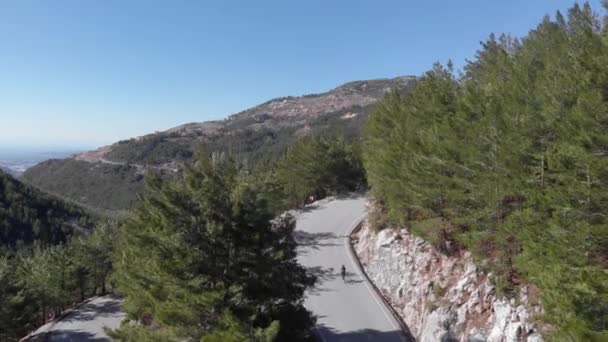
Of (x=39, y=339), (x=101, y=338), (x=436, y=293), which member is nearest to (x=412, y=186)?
(x=436, y=293)

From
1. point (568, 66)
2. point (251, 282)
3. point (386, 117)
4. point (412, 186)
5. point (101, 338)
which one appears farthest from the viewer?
point (386, 117)

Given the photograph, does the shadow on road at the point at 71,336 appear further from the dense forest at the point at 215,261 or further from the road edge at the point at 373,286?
the road edge at the point at 373,286

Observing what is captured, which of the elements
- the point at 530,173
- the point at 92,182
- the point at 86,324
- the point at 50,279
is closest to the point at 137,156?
the point at 92,182

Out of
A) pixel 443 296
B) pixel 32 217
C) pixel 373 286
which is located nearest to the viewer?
pixel 443 296

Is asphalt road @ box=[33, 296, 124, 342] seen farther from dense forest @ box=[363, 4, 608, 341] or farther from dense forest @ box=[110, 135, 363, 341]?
dense forest @ box=[363, 4, 608, 341]

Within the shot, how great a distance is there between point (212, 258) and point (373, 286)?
1109 cm

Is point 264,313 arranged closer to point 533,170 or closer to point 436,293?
point 436,293

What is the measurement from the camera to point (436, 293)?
13.4m

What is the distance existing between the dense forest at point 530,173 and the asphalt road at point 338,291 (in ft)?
12.6

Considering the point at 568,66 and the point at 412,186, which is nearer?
the point at 568,66

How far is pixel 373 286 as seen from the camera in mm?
18984

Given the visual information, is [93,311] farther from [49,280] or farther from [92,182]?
[92,182]

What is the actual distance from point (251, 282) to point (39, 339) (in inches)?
613

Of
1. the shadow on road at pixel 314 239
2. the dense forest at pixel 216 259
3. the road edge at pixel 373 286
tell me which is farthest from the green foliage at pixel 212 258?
the shadow on road at pixel 314 239
